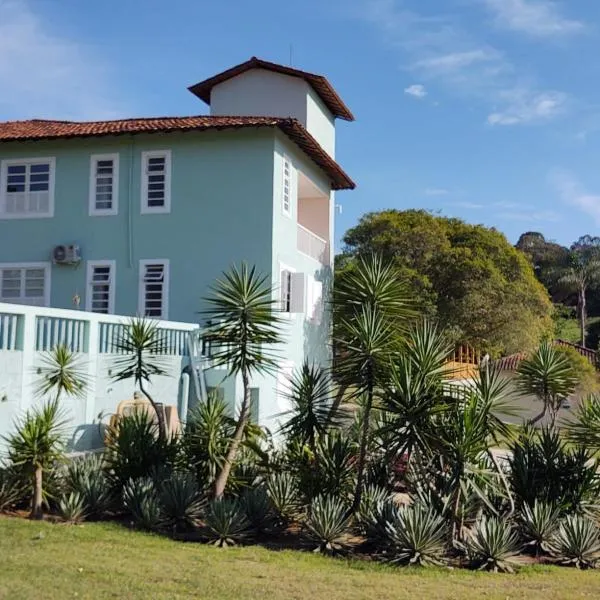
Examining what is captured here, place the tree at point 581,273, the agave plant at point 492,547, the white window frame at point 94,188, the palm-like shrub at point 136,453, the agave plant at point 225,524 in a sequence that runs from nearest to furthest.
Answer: the agave plant at point 492,547 < the agave plant at point 225,524 < the palm-like shrub at point 136,453 < the white window frame at point 94,188 < the tree at point 581,273

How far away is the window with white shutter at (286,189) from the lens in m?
21.5

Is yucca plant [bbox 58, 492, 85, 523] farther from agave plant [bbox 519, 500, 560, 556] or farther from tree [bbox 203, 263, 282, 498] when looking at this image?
agave plant [bbox 519, 500, 560, 556]

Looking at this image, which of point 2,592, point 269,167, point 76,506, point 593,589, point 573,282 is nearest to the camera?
point 2,592

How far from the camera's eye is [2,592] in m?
6.86

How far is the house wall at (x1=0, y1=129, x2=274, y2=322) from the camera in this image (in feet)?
68.6

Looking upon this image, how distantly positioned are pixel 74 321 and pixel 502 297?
23300mm

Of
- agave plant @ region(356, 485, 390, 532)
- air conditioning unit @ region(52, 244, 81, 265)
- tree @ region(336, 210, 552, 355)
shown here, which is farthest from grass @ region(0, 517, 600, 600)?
tree @ region(336, 210, 552, 355)

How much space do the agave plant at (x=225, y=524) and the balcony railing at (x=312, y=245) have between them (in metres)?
14.1

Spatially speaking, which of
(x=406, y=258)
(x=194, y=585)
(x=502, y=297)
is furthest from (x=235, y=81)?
(x=194, y=585)

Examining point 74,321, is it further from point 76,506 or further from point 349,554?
point 349,554

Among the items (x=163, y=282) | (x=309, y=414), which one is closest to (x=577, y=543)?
(x=309, y=414)

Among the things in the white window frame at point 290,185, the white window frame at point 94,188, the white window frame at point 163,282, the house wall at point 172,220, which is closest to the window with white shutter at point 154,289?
the white window frame at point 163,282

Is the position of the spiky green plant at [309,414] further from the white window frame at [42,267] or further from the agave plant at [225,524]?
the white window frame at [42,267]

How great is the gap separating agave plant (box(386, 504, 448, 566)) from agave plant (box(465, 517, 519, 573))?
0.36 metres
